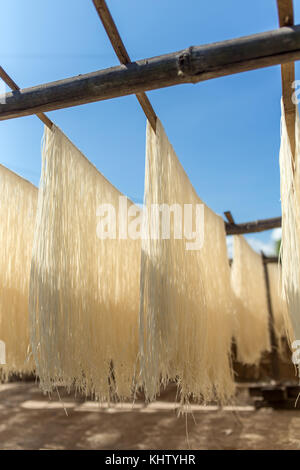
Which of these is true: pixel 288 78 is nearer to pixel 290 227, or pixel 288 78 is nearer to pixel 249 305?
pixel 290 227

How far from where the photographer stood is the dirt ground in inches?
125

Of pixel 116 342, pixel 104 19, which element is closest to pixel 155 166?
pixel 104 19

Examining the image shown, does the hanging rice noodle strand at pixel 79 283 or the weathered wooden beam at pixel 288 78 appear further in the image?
the hanging rice noodle strand at pixel 79 283

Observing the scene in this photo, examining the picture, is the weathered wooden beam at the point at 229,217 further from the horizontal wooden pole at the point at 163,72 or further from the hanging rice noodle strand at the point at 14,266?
the horizontal wooden pole at the point at 163,72

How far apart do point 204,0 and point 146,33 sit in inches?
19.0

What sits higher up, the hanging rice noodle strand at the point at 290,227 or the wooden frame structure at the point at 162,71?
the wooden frame structure at the point at 162,71

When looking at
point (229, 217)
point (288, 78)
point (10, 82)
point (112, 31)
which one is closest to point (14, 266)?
point (10, 82)

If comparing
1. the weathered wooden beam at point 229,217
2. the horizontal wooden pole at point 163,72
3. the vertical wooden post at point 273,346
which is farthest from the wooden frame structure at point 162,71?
the vertical wooden post at point 273,346

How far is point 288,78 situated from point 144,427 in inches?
143

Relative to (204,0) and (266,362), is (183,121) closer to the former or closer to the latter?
(204,0)

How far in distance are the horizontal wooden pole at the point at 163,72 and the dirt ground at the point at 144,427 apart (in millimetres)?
2411

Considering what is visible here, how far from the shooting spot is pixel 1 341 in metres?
2.20

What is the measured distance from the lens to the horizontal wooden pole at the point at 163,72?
4.40ft

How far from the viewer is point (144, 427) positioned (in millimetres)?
3727
